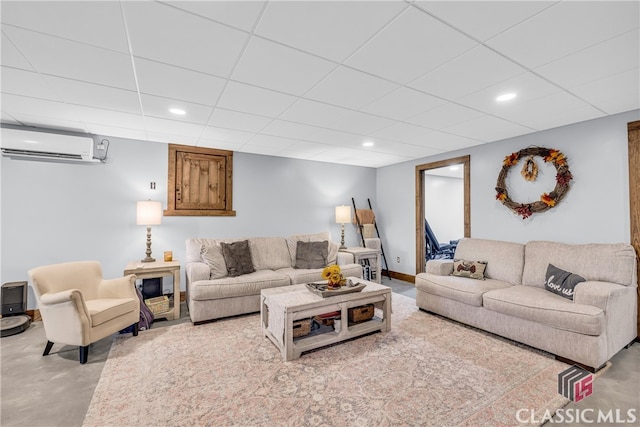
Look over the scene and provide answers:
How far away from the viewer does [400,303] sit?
4090 mm

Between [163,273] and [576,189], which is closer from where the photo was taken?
[576,189]

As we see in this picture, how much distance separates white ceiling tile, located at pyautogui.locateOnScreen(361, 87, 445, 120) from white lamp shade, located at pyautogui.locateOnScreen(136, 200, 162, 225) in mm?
2879

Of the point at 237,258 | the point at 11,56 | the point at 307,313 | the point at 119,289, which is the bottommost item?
the point at 307,313

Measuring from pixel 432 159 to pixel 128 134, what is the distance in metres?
4.61

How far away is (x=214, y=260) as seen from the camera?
370cm

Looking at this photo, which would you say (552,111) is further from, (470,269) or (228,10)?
(228,10)

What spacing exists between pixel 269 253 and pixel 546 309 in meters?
3.28

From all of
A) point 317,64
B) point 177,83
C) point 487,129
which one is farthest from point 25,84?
point 487,129

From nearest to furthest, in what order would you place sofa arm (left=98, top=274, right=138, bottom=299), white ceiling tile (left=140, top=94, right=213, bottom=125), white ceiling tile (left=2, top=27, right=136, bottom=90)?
white ceiling tile (left=2, top=27, right=136, bottom=90), white ceiling tile (left=140, top=94, right=213, bottom=125), sofa arm (left=98, top=274, right=138, bottom=299)

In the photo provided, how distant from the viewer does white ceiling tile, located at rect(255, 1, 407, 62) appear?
1461 mm

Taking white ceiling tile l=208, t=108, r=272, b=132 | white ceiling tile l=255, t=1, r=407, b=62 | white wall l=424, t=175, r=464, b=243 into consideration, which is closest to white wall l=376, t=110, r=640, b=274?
white wall l=424, t=175, r=464, b=243

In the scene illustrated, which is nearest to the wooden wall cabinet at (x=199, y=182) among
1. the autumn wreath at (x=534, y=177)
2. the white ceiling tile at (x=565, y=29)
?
the white ceiling tile at (x=565, y=29)

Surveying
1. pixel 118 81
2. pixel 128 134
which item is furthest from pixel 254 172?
pixel 118 81

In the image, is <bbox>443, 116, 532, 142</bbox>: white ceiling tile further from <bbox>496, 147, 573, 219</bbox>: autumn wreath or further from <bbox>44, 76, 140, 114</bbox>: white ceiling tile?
<bbox>44, 76, 140, 114</bbox>: white ceiling tile
